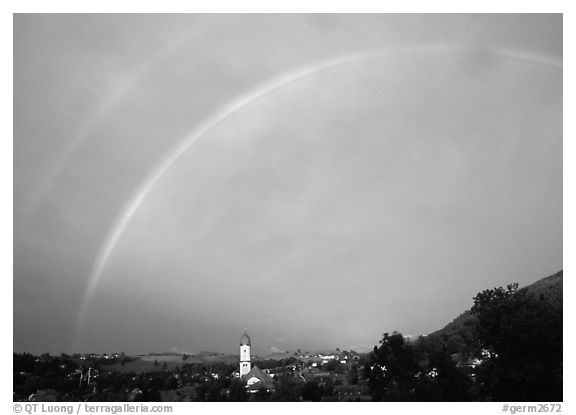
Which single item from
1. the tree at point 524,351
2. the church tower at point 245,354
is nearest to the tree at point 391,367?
the tree at point 524,351

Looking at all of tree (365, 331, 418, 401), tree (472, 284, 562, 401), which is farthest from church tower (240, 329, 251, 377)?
tree (472, 284, 562, 401)

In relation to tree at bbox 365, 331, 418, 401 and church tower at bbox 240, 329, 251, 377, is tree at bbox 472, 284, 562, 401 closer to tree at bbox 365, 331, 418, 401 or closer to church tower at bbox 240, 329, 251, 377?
tree at bbox 365, 331, 418, 401

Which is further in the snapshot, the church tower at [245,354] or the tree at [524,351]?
the church tower at [245,354]

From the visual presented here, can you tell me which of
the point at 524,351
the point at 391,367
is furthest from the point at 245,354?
the point at 524,351

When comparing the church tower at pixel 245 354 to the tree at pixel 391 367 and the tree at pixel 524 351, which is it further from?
the tree at pixel 524 351
